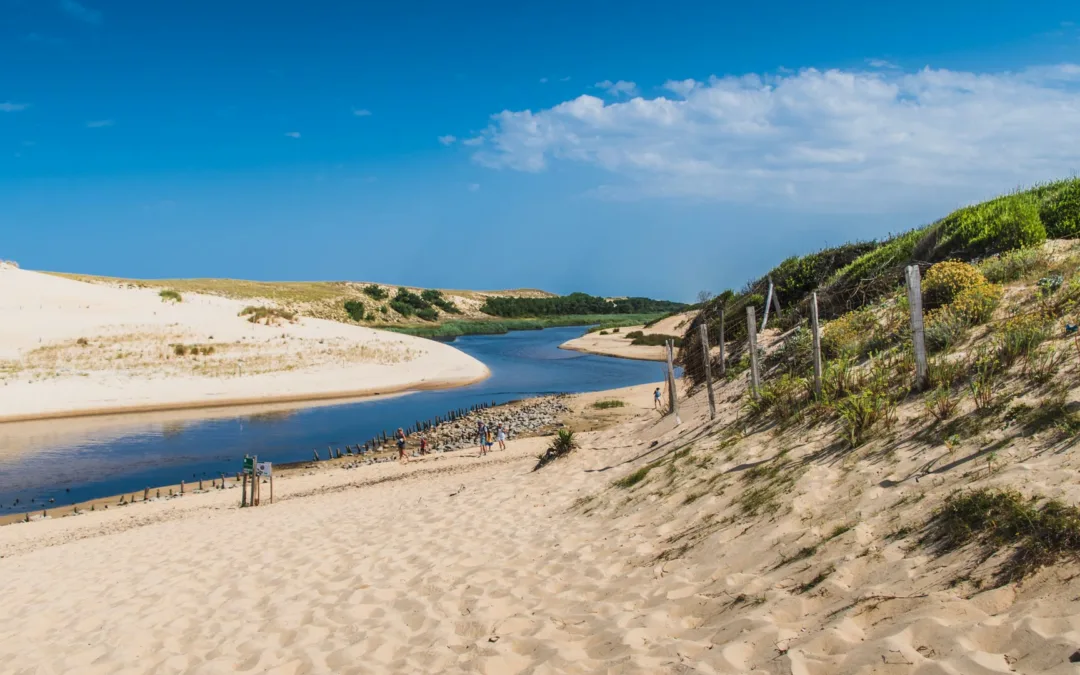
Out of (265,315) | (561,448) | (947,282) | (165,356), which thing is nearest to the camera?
(947,282)

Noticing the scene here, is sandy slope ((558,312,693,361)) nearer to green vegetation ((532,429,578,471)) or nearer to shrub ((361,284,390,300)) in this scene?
green vegetation ((532,429,578,471))

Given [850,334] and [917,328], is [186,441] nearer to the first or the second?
[850,334]

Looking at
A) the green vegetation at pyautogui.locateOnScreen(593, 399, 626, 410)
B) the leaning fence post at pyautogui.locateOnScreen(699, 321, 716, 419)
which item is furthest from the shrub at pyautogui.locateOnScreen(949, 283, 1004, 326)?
the green vegetation at pyautogui.locateOnScreen(593, 399, 626, 410)

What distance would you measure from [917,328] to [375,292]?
126 m

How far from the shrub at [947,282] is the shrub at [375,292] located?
119483mm

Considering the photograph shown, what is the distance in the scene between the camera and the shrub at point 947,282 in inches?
442

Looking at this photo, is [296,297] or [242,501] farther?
[296,297]

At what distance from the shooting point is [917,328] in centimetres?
805

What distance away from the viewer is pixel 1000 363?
24.9 feet

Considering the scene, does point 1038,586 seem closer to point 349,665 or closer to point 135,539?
point 349,665

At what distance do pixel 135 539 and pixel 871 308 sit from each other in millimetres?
14501

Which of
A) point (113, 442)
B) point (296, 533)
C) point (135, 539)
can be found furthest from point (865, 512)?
point (113, 442)

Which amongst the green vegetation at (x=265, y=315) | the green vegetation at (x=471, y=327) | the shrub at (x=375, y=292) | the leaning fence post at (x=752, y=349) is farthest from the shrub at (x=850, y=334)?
the shrub at (x=375, y=292)

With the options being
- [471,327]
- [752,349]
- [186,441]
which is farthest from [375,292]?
[752,349]
